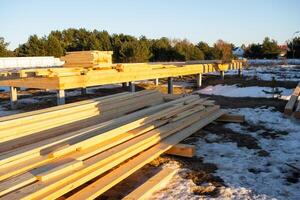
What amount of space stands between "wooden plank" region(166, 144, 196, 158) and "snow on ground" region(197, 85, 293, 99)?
26.6ft

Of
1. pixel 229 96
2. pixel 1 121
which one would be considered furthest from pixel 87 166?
pixel 229 96

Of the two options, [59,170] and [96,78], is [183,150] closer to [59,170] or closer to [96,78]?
[59,170]

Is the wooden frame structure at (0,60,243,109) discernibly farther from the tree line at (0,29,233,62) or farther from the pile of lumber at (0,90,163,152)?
the tree line at (0,29,233,62)

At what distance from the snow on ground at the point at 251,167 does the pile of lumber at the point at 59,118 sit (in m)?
1.99

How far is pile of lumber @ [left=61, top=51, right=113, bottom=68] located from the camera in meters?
11.4

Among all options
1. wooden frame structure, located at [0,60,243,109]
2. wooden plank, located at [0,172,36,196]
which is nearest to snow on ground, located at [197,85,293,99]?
wooden frame structure, located at [0,60,243,109]

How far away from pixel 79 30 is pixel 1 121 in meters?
53.7

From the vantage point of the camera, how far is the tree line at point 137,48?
33594 millimetres

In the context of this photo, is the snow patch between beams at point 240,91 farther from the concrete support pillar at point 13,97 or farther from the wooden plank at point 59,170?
the wooden plank at point 59,170

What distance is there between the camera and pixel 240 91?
14688 mm

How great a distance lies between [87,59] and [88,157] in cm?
744

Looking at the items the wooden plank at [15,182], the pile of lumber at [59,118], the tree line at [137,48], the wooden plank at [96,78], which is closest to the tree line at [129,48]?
the tree line at [137,48]

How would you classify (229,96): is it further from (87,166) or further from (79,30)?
(79,30)

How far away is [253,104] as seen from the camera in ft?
37.3
